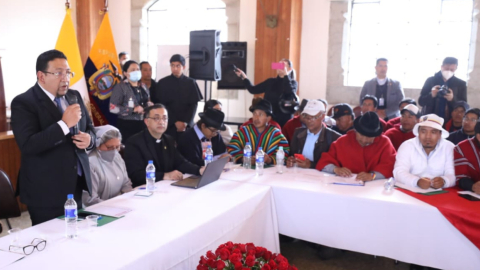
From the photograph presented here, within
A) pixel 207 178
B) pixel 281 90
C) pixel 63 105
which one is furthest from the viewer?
pixel 281 90

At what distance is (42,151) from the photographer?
232cm

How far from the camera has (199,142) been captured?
3912 mm

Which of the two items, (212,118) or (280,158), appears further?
(212,118)

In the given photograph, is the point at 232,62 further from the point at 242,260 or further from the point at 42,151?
the point at 242,260

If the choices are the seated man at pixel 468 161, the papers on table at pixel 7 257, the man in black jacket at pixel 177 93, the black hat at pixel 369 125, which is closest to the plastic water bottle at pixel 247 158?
the black hat at pixel 369 125

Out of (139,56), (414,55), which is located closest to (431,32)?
(414,55)

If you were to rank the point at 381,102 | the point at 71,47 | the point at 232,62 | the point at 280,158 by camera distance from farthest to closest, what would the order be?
the point at 232,62 < the point at 381,102 < the point at 71,47 < the point at 280,158

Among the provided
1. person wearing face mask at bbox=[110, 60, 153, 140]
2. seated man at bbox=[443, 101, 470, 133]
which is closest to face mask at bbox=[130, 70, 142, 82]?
person wearing face mask at bbox=[110, 60, 153, 140]

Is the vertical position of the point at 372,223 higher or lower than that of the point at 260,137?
lower

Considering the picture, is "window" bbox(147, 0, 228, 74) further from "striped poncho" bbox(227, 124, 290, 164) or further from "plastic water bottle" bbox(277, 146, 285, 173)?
"plastic water bottle" bbox(277, 146, 285, 173)

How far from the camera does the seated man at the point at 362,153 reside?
3410 mm

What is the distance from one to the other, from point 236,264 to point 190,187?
1306 millimetres

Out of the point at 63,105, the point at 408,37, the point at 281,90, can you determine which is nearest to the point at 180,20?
the point at 281,90

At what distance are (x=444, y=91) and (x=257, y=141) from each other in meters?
2.25
